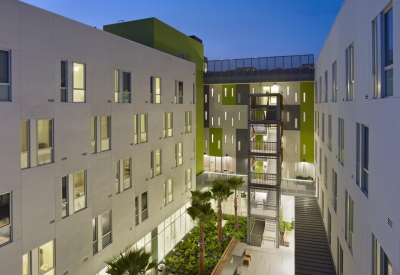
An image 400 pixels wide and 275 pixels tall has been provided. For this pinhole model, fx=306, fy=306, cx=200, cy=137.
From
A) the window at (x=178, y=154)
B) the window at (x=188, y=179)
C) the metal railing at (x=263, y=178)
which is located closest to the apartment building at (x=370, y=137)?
the metal railing at (x=263, y=178)

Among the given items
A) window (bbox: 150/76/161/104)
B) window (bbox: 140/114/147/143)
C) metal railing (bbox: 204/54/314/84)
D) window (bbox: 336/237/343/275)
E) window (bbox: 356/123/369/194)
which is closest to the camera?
window (bbox: 356/123/369/194)

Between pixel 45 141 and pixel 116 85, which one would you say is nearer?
pixel 45 141

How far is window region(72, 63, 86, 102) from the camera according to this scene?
42.5 feet

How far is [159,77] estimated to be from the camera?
65.9ft

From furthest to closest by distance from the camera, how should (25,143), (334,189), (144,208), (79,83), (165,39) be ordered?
(165,39)
(144,208)
(334,189)
(79,83)
(25,143)

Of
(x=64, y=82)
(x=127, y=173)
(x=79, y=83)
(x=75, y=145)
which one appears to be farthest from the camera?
(x=127, y=173)

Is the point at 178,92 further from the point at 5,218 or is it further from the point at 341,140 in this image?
the point at 5,218

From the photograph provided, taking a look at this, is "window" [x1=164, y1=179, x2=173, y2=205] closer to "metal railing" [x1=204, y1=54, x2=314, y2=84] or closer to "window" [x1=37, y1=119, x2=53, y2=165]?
"window" [x1=37, y1=119, x2=53, y2=165]

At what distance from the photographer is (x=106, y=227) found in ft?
49.4

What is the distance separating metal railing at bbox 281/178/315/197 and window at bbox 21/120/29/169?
66.1ft

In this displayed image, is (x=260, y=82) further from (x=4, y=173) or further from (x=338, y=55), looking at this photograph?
(x=4, y=173)

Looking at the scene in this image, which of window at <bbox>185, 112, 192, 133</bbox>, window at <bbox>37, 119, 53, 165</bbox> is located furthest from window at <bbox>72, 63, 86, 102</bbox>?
window at <bbox>185, 112, 192, 133</bbox>

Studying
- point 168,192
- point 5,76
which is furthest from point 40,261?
point 168,192

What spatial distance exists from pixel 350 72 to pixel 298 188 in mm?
15168
